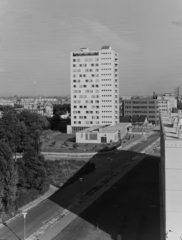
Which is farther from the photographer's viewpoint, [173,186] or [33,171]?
[33,171]

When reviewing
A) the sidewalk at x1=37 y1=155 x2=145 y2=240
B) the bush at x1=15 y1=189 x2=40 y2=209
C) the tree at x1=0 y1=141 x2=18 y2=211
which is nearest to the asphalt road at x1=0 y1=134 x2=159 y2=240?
the sidewalk at x1=37 y1=155 x2=145 y2=240

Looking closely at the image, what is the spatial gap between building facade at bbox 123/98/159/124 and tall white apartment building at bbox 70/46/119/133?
1994cm

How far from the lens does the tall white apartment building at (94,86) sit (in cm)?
6241

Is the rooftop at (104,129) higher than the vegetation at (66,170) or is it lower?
higher

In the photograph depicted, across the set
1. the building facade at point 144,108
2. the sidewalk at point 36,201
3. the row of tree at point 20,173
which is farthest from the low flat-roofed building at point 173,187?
the building facade at point 144,108

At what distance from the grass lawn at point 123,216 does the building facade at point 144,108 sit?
56111 mm

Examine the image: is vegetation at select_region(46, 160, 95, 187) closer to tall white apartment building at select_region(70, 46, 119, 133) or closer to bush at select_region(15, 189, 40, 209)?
bush at select_region(15, 189, 40, 209)

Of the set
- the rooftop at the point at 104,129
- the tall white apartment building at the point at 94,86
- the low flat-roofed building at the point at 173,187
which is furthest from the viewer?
the tall white apartment building at the point at 94,86

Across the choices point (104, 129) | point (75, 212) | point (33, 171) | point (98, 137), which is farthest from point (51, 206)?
point (104, 129)

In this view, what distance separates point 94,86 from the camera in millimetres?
62656

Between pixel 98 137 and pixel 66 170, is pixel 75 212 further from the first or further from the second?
pixel 98 137

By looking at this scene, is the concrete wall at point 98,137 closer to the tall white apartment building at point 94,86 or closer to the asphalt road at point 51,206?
the tall white apartment building at point 94,86

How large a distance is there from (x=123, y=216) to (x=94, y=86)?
4582 cm

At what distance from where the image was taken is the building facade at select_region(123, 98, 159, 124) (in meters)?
80.5
